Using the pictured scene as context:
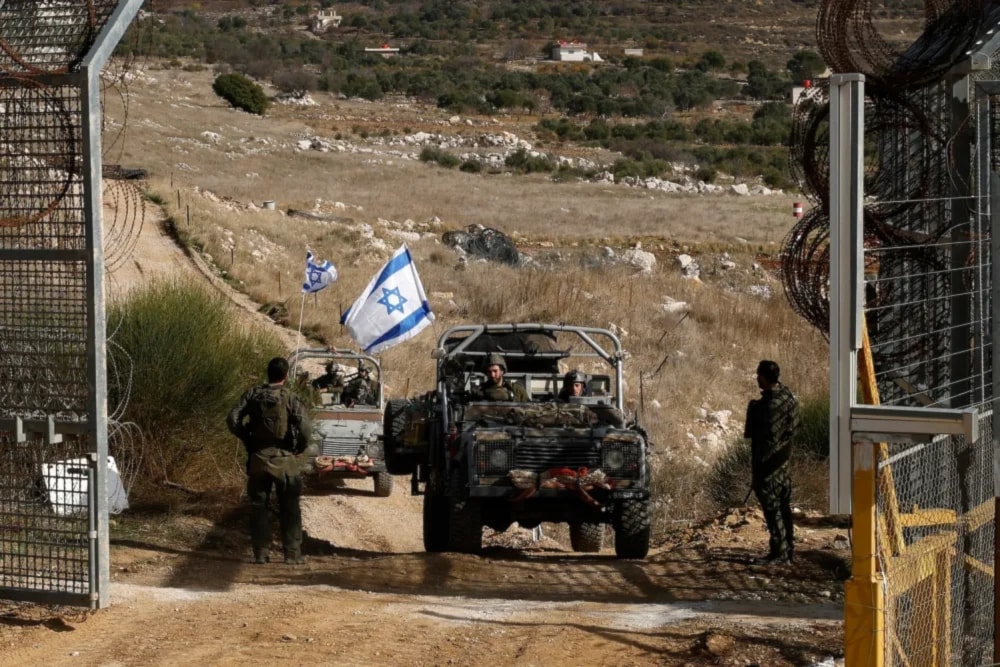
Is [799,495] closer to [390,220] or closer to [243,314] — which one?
[243,314]

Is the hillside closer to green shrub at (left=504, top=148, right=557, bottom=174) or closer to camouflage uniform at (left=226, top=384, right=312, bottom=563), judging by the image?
green shrub at (left=504, top=148, right=557, bottom=174)

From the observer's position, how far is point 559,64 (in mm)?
103625

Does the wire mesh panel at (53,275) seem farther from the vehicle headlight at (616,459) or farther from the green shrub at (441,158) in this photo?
the green shrub at (441,158)

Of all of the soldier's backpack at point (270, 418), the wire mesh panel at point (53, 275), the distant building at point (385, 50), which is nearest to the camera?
the wire mesh panel at point (53, 275)

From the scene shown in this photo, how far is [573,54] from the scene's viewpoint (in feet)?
349

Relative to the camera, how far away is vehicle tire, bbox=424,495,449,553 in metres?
12.2

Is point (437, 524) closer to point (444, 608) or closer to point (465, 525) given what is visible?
point (465, 525)

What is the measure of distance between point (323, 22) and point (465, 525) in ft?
362

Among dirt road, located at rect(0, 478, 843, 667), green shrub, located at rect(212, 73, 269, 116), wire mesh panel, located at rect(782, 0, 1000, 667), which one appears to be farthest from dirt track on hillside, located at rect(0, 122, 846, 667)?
green shrub, located at rect(212, 73, 269, 116)

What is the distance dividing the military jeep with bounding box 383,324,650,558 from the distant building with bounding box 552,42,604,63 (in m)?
94.8

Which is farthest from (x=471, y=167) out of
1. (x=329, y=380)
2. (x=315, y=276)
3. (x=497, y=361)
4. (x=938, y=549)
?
(x=938, y=549)

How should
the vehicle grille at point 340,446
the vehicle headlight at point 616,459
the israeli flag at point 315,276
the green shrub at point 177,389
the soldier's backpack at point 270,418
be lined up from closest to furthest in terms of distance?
the soldier's backpack at point 270,418
the vehicle headlight at point 616,459
the green shrub at point 177,389
the vehicle grille at point 340,446
the israeli flag at point 315,276

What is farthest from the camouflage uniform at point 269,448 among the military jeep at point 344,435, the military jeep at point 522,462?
the military jeep at point 344,435

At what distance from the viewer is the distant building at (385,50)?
10624cm
